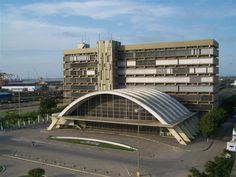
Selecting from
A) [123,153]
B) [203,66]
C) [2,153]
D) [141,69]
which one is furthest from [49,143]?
[203,66]

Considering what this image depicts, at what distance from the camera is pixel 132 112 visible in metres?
66.9

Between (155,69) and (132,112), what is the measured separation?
60.7 ft

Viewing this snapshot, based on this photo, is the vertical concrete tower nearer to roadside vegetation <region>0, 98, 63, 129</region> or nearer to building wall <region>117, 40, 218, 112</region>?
building wall <region>117, 40, 218, 112</region>

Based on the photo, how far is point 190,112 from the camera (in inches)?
2958

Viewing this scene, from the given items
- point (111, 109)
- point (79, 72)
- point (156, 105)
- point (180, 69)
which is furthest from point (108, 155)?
point (79, 72)

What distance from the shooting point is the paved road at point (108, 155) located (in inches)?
1773

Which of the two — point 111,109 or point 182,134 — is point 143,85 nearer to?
point 111,109

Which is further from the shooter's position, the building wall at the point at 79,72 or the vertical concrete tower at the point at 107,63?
the building wall at the point at 79,72

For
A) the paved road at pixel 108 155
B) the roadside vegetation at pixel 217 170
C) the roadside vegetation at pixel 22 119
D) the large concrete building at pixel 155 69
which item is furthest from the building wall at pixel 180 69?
the roadside vegetation at pixel 217 170

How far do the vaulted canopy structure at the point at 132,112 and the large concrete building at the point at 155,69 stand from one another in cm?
620

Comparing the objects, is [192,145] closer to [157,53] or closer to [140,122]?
[140,122]

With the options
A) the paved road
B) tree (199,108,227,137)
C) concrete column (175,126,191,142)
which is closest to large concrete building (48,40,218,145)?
concrete column (175,126,191,142)

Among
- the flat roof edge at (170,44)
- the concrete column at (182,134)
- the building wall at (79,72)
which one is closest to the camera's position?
the concrete column at (182,134)

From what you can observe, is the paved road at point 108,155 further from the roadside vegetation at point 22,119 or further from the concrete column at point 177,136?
the roadside vegetation at point 22,119
